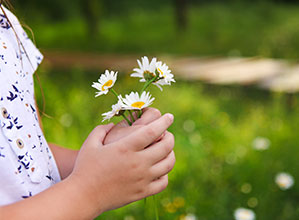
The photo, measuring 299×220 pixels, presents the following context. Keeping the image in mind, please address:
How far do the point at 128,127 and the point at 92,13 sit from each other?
25.7 feet

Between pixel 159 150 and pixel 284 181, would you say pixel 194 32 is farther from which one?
pixel 159 150

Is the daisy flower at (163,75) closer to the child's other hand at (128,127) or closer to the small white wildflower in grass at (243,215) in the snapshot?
the child's other hand at (128,127)

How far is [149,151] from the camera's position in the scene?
0.71 meters

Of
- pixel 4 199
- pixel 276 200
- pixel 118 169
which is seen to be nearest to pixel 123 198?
pixel 118 169

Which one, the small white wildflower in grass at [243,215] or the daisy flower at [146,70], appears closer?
the daisy flower at [146,70]

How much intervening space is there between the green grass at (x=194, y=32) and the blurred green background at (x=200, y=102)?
0.03m

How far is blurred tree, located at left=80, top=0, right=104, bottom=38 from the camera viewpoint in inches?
310

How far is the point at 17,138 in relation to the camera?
0.76 m

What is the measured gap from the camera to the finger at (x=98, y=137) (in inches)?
28.4

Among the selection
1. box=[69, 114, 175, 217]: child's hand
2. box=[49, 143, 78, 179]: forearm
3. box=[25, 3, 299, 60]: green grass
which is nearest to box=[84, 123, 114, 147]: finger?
box=[69, 114, 175, 217]: child's hand

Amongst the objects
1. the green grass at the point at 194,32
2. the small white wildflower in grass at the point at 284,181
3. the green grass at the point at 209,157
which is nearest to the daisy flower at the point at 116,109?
the green grass at the point at 209,157

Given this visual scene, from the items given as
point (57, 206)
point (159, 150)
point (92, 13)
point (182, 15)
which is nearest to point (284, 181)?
point (159, 150)

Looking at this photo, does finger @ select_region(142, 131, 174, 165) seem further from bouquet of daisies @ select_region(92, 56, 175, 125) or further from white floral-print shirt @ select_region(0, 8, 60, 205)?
white floral-print shirt @ select_region(0, 8, 60, 205)

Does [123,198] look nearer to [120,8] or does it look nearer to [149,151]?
[149,151]
